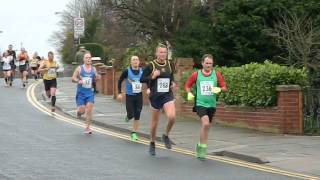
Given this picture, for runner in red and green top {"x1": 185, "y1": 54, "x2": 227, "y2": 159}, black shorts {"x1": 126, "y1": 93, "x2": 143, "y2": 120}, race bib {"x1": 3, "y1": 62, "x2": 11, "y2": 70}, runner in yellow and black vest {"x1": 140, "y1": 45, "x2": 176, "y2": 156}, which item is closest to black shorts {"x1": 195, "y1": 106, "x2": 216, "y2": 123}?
runner in red and green top {"x1": 185, "y1": 54, "x2": 227, "y2": 159}

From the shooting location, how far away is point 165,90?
1245 cm

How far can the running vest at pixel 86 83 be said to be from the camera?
50.9ft

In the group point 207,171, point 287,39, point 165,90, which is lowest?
point 207,171

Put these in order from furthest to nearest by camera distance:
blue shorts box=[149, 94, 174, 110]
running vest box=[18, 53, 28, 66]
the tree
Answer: running vest box=[18, 53, 28, 66]
the tree
blue shorts box=[149, 94, 174, 110]

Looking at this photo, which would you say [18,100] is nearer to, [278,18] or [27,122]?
[27,122]

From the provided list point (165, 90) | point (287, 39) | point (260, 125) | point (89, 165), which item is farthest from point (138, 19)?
point (89, 165)

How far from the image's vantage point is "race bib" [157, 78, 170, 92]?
12.4 metres

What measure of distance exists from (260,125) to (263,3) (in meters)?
5.88

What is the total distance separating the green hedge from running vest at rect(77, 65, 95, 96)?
11.8 feet

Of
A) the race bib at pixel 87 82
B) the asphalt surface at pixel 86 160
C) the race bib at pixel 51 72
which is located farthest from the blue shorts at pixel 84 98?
the race bib at pixel 51 72

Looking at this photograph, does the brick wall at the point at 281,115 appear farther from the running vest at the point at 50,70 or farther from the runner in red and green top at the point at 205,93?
the running vest at the point at 50,70

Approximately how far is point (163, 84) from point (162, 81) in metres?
0.06

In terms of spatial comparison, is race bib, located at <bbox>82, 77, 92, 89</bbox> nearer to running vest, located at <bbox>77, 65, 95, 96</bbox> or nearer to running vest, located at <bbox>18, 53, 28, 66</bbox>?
running vest, located at <bbox>77, 65, 95, 96</bbox>

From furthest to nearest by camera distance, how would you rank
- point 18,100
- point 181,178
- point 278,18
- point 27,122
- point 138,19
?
point 138,19, point 18,100, point 278,18, point 27,122, point 181,178
